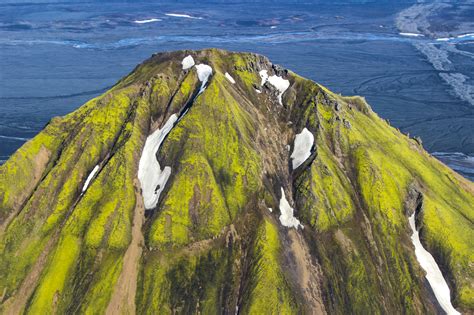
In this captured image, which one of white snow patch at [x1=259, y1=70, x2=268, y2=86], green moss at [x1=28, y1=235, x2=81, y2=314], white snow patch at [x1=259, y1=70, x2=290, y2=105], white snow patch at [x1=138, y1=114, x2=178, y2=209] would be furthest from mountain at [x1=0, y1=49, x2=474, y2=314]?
white snow patch at [x1=259, y1=70, x2=268, y2=86]

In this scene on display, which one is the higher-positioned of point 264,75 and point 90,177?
point 264,75

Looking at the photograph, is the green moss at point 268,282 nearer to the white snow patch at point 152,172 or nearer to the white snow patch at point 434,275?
the white snow patch at point 152,172

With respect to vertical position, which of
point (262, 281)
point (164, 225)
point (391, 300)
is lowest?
point (391, 300)

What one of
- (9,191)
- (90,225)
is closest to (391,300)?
(90,225)

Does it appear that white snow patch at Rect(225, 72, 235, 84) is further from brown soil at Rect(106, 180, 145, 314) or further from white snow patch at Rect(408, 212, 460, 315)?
white snow patch at Rect(408, 212, 460, 315)

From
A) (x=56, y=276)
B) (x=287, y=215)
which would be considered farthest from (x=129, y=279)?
(x=287, y=215)

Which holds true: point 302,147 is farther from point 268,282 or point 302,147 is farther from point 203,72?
point 268,282

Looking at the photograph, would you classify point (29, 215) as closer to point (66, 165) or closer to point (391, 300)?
point (66, 165)
